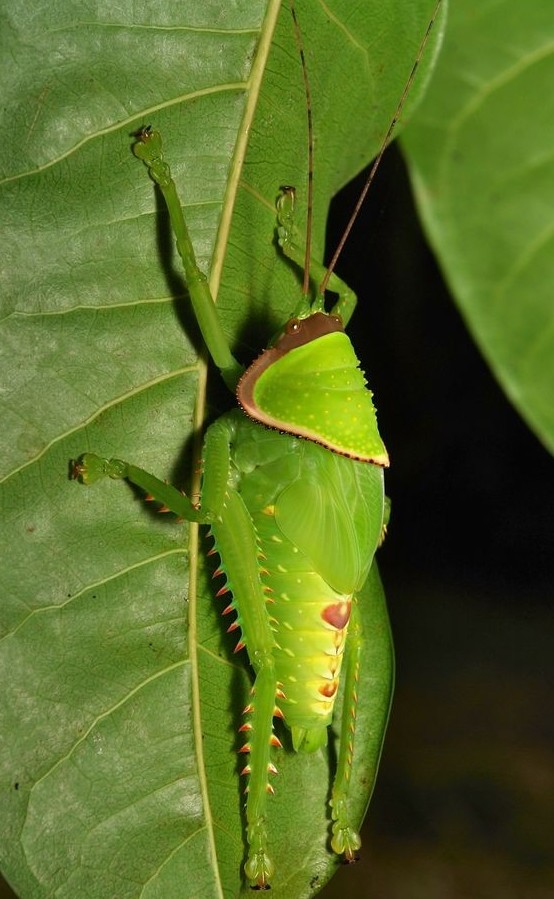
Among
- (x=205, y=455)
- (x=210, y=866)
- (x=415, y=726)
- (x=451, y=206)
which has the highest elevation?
(x=451, y=206)

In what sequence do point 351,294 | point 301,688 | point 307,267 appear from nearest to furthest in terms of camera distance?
point 307,267
point 301,688
point 351,294

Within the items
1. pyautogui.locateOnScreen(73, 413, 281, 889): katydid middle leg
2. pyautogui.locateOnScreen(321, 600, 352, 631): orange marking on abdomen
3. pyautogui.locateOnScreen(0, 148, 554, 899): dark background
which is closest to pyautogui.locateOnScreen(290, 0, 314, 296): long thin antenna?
pyautogui.locateOnScreen(73, 413, 281, 889): katydid middle leg

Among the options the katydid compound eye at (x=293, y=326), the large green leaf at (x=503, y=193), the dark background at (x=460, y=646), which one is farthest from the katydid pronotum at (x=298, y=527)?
the dark background at (x=460, y=646)

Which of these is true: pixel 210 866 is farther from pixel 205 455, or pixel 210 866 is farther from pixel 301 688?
pixel 205 455

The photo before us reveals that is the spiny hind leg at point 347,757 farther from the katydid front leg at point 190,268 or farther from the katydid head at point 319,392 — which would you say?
the katydid front leg at point 190,268

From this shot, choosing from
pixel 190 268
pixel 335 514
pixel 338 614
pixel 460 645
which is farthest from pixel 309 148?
pixel 460 645

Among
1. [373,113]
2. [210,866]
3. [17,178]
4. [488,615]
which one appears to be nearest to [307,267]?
[373,113]
